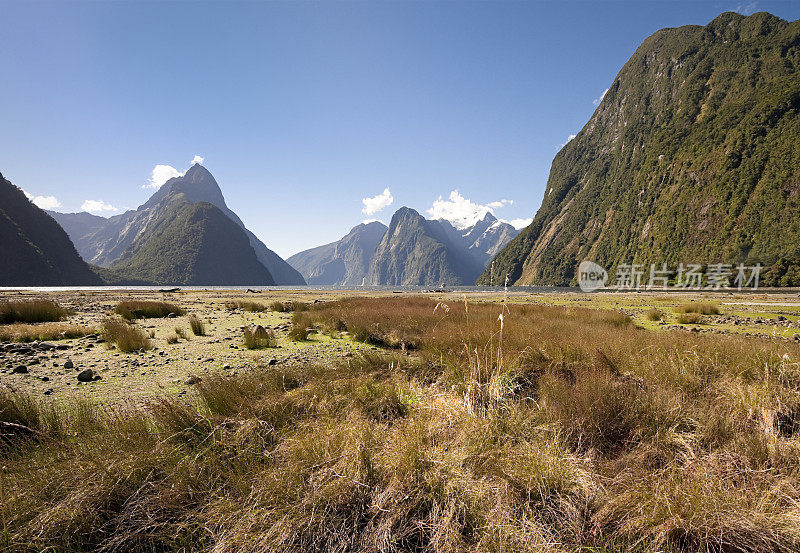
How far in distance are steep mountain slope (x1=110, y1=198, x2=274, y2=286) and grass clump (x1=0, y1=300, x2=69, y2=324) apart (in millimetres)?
142343

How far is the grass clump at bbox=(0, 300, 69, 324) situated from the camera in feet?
39.0

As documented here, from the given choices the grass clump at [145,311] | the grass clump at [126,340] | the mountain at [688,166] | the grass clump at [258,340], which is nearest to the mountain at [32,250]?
the grass clump at [145,311]

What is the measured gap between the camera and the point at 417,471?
235 centimetres

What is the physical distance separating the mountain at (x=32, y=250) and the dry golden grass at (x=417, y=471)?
398 feet

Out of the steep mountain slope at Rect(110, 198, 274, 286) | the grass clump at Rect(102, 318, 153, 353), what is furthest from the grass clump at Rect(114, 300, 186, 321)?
the steep mountain slope at Rect(110, 198, 274, 286)

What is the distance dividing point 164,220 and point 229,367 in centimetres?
22963

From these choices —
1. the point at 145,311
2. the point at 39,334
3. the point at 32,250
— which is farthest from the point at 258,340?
the point at 32,250

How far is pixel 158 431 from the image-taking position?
284 cm

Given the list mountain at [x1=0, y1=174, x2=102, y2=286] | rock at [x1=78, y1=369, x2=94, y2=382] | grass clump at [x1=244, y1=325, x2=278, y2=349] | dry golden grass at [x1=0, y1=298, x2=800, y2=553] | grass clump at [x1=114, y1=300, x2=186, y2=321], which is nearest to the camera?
dry golden grass at [x1=0, y1=298, x2=800, y2=553]

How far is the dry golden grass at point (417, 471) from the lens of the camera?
6.11 ft

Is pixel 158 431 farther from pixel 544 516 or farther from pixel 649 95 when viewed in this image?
pixel 649 95

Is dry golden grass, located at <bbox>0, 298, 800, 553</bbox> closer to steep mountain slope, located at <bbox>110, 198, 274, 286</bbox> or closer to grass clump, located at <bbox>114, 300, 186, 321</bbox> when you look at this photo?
grass clump, located at <bbox>114, 300, 186, 321</bbox>

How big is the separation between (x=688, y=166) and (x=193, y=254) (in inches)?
7782

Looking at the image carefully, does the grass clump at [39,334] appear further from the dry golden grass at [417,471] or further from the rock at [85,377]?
the dry golden grass at [417,471]
